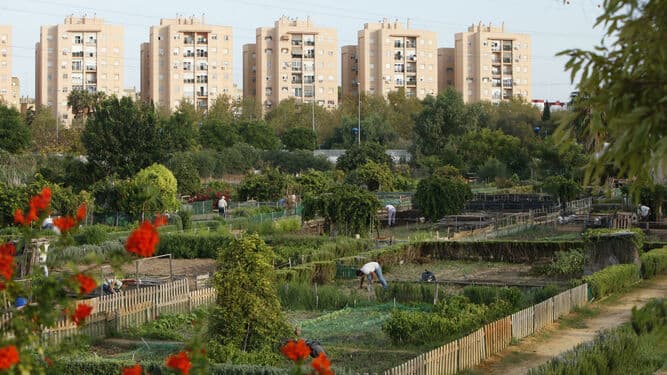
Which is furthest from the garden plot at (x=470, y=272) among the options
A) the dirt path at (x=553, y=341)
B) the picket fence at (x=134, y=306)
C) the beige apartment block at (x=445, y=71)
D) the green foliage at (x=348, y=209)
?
the beige apartment block at (x=445, y=71)

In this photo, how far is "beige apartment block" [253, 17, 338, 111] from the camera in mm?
121625

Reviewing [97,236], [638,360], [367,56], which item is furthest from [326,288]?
[367,56]

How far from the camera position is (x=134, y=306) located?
18750mm

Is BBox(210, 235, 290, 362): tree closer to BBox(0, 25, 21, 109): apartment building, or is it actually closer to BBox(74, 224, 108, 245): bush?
BBox(74, 224, 108, 245): bush

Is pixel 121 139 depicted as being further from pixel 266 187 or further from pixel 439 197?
pixel 439 197

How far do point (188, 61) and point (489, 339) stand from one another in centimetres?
10498

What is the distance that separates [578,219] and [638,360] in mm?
23997

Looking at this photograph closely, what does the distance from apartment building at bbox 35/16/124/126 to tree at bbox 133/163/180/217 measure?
74.0 m

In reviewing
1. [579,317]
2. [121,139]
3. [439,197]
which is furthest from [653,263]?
[121,139]

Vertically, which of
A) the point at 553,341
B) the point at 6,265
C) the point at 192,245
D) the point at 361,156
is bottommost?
the point at 553,341

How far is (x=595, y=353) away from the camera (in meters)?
13.5

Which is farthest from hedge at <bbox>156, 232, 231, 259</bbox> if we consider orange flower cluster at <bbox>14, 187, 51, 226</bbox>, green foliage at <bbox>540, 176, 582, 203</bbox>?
orange flower cluster at <bbox>14, 187, 51, 226</bbox>

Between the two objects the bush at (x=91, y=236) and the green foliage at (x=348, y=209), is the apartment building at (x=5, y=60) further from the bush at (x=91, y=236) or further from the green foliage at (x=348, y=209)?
the green foliage at (x=348, y=209)

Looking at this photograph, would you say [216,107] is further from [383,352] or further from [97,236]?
[383,352]
